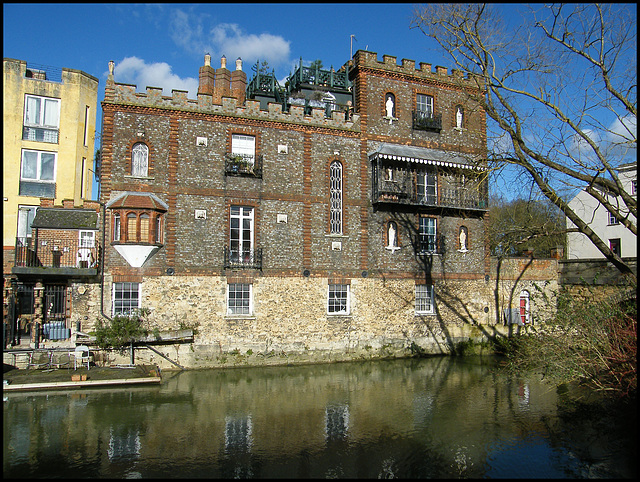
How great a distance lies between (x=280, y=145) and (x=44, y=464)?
47.0ft

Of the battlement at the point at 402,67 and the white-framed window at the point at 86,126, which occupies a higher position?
the battlement at the point at 402,67

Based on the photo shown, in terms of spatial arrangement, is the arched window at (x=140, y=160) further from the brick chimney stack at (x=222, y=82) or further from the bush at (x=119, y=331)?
the bush at (x=119, y=331)

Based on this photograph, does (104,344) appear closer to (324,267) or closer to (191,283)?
(191,283)

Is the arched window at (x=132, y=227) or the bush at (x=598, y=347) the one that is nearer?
the bush at (x=598, y=347)

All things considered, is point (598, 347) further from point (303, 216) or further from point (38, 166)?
point (38, 166)

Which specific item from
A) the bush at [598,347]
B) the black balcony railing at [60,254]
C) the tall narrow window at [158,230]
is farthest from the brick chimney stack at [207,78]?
the bush at [598,347]

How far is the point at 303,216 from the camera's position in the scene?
68.3ft

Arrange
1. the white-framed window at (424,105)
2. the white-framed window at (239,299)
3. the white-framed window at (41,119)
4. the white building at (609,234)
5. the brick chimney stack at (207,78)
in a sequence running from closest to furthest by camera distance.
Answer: the white-framed window at (239,299) < the brick chimney stack at (207,78) < the white-framed window at (424,105) < the white-framed window at (41,119) < the white building at (609,234)

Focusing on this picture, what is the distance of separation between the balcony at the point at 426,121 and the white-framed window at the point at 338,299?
8.17 meters

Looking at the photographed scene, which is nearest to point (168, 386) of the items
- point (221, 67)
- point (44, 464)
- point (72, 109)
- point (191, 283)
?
point (191, 283)

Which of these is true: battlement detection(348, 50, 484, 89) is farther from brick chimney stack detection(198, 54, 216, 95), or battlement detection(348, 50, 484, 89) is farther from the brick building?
brick chimney stack detection(198, 54, 216, 95)

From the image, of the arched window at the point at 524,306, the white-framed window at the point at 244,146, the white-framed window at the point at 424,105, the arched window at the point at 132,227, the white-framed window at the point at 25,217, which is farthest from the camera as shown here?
the arched window at the point at 524,306

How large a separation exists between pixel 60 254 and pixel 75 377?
5533mm

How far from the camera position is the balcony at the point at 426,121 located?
74.5ft
